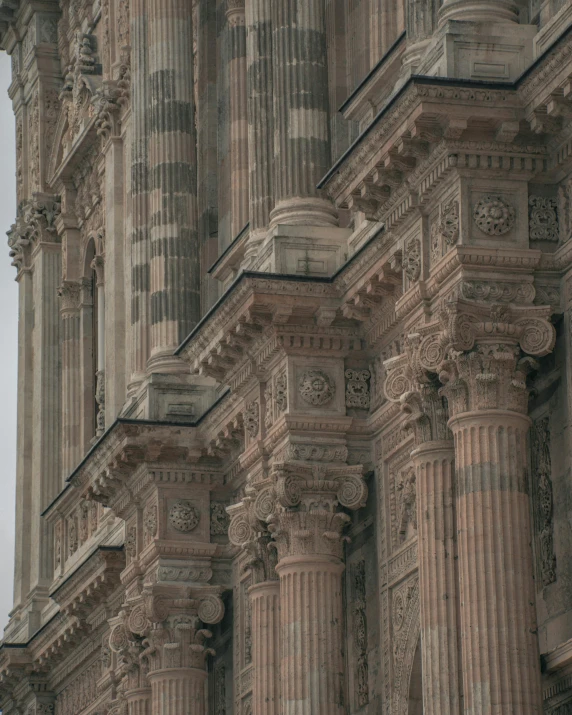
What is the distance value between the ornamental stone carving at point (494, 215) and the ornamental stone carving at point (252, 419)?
6825 mm

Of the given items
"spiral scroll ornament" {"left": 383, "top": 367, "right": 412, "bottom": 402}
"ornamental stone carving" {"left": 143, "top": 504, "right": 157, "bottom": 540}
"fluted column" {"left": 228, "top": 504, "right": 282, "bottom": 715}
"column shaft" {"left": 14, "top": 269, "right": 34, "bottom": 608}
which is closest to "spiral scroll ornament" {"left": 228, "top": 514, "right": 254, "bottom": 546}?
"fluted column" {"left": 228, "top": 504, "right": 282, "bottom": 715}

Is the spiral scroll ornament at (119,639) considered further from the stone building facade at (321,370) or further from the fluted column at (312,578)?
the fluted column at (312,578)

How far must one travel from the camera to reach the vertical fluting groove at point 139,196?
37.2 metres

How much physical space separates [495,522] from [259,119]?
9.81 meters

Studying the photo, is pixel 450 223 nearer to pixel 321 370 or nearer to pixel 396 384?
pixel 396 384

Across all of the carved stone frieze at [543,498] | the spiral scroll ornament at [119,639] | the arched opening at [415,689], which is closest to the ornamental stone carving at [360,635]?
the arched opening at [415,689]

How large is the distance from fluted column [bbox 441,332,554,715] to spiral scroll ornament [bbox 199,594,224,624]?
1026 cm

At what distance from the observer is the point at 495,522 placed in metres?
24.4

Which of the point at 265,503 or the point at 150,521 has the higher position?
the point at 150,521

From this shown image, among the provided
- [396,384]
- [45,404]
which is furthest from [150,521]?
[45,404]

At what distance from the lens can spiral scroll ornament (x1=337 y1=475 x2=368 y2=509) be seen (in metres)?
29.7

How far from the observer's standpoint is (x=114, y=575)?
39.5 m

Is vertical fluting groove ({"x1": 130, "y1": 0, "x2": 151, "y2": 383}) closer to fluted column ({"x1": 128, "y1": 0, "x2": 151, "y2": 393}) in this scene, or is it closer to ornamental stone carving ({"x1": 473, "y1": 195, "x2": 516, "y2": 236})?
fluted column ({"x1": 128, "y1": 0, "x2": 151, "y2": 393})

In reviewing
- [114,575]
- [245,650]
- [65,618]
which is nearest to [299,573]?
[245,650]
